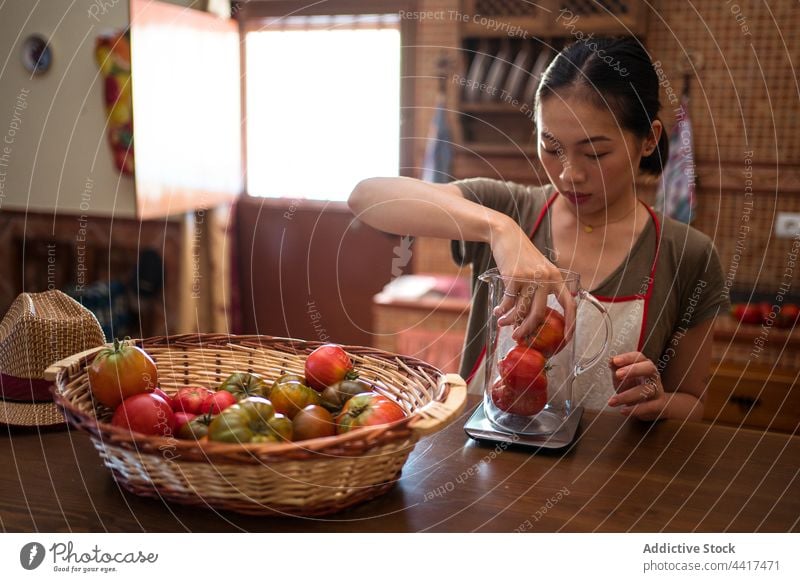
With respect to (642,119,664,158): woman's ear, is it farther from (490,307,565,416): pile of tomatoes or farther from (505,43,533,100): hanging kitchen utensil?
(505,43,533,100): hanging kitchen utensil

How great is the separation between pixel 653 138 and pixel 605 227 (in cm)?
15

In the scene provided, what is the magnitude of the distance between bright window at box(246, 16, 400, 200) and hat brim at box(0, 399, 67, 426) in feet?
4.84

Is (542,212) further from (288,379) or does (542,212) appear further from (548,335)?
(288,379)

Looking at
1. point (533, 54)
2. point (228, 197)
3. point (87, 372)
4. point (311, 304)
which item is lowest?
point (311, 304)

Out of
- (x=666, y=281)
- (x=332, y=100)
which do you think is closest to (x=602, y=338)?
(x=666, y=281)

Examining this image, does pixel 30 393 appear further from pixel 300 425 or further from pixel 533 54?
pixel 533 54

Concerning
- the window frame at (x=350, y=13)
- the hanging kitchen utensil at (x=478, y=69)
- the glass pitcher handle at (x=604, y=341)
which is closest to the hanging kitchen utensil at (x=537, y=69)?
the hanging kitchen utensil at (x=478, y=69)

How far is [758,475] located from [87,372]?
64cm

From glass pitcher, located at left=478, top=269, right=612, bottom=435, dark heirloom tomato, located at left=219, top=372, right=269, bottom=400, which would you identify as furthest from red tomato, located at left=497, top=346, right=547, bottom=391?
dark heirloom tomato, located at left=219, top=372, right=269, bottom=400

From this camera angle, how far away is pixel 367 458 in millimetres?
587

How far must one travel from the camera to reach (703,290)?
1018 millimetres

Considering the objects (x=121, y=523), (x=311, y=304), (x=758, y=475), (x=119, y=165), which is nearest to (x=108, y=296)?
(x=119, y=165)

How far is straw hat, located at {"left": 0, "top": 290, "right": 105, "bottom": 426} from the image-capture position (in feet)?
2.50

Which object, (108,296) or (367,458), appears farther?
(108,296)
